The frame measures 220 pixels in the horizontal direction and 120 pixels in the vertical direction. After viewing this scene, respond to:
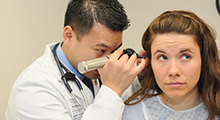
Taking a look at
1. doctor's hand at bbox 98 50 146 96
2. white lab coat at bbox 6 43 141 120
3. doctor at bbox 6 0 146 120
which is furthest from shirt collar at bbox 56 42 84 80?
doctor's hand at bbox 98 50 146 96

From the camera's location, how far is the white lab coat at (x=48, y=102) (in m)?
1.04

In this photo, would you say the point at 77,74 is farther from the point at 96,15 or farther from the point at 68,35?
the point at 96,15

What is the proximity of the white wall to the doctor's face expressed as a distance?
77 centimetres

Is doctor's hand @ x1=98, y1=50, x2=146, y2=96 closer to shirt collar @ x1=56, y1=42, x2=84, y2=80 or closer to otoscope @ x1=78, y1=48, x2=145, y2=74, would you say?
otoscope @ x1=78, y1=48, x2=145, y2=74

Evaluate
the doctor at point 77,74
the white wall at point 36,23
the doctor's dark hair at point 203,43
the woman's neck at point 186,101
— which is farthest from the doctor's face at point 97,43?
the white wall at point 36,23

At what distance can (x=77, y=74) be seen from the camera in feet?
4.47

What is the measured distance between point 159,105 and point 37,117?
65 cm

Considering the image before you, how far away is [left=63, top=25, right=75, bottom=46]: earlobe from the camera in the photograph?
1.27 metres

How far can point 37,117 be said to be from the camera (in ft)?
3.39

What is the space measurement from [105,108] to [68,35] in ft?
1.68

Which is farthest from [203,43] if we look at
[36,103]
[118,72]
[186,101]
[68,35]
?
[36,103]

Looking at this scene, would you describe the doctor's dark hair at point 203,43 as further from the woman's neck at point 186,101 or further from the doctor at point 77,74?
the doctor at point 77,74

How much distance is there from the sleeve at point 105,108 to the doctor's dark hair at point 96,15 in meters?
0.37

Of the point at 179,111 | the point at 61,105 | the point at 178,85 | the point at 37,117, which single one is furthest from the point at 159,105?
the point at 37,117
